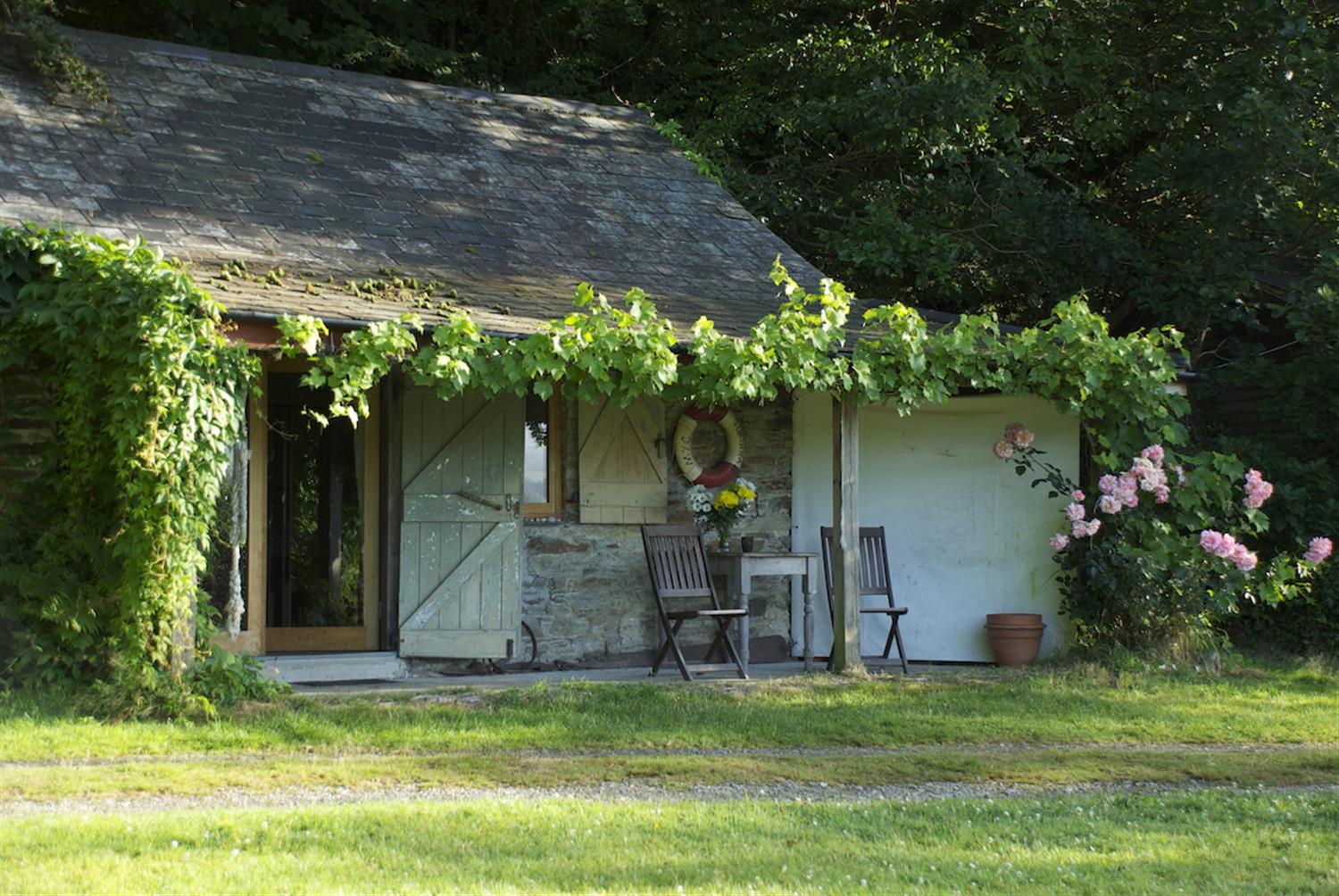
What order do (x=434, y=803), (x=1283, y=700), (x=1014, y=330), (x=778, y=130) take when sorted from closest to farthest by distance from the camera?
(x=434, y=803)
(x=1283, y=700)
(x=1014, y=330)
(x=778, y=130)

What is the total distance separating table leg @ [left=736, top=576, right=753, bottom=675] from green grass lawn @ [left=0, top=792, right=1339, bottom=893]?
148 inches

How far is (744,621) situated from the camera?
10102 mm

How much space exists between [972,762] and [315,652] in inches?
185

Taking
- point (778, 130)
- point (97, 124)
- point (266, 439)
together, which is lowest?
point (266, 439)

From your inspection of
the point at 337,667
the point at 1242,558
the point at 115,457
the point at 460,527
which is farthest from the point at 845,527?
the point at 115,457

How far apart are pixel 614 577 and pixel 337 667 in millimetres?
2023

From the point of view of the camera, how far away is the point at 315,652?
1016 cm

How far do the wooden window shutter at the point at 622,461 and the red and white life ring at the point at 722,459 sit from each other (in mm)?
125

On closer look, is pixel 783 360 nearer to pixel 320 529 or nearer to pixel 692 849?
pixel 320 529

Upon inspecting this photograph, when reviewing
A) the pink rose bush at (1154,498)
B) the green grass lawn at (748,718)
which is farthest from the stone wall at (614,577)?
the pink rose bush at (1154,498)

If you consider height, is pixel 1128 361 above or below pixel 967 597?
above

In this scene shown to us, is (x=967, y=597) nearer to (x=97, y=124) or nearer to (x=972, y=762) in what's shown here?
(x=972, y=762)

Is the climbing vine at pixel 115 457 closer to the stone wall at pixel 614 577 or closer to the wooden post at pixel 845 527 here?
the stone wall at pixel 614 577

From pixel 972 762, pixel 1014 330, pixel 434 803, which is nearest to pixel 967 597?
pixel 1014 330
